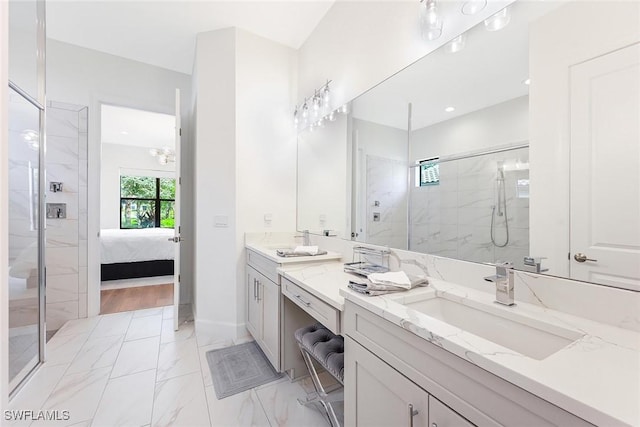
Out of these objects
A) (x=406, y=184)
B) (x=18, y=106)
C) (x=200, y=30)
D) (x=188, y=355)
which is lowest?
(x=188, y=355)

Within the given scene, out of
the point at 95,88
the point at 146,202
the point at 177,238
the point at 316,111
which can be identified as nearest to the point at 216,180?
the point at 177,238

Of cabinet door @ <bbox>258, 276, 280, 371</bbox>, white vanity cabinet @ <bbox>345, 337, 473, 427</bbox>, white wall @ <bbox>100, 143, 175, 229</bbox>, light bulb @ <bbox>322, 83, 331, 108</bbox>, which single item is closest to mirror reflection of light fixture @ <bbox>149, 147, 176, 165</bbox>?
white wall @ <bbox>100, 143, 175, 229</bbox>

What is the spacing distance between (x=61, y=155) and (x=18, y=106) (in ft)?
4.21

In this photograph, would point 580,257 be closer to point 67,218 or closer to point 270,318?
point 270,318

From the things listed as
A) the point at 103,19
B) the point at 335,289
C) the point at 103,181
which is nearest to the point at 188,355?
the point at 335,289

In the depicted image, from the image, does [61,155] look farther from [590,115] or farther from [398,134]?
[590,115]

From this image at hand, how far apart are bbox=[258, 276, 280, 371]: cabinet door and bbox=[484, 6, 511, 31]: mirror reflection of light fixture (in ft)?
5.82

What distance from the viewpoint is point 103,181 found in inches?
251

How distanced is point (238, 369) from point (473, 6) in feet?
8.40

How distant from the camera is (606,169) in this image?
86 centimetres

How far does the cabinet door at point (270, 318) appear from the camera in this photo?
180 cm

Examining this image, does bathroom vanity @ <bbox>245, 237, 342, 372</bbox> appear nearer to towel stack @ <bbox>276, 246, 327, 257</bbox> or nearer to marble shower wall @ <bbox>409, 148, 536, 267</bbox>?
towel stack @ <bbox>276, 246, 327, 257</bbox>

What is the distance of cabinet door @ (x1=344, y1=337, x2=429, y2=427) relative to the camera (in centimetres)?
83

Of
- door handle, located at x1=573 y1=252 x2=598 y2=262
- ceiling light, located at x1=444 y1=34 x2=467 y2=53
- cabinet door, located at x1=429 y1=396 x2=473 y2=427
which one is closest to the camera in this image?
cabinet door, located at x1=429 y1=396 x2=473 y2=427
